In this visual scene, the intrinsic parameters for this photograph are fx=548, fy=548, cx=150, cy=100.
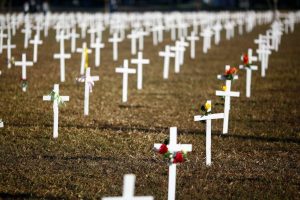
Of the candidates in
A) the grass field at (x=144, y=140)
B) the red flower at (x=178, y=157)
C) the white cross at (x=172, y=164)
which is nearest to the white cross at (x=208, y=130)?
the grass field at (x=144, y=140)

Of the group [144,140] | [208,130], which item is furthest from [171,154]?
[144,140]

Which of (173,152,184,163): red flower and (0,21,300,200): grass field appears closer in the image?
(173,152,184,163): red flower

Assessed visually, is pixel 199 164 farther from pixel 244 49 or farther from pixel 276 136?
pixel 244 49

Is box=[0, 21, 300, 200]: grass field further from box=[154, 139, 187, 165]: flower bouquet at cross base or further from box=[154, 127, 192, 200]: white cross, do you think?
box=[154, 139, 187, 165]: flower bouquet at cross base

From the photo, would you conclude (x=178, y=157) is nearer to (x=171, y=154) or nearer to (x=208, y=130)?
(x=171, y=154)

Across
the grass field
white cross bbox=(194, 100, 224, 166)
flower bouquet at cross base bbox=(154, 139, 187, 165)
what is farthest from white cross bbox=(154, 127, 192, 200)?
white cross bbox=(194, 100, 224, 166)

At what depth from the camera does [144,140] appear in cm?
976

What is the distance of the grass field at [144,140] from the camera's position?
7230 millimetres

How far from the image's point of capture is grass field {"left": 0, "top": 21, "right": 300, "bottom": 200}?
723 centimetres

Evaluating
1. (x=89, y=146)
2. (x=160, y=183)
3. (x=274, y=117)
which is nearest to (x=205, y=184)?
(x=160, y=183)

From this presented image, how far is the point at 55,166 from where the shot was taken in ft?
26.4

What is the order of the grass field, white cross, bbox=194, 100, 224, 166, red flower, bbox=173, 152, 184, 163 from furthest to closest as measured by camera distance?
white cross, bbox=194, 100, 224, 166, the grass field, red flower, bbox=173, 152, 184, 163

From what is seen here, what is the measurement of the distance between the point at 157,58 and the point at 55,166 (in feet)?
55.6

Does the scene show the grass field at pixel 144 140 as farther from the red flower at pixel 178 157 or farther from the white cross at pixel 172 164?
the red flower at pixel 178 157
